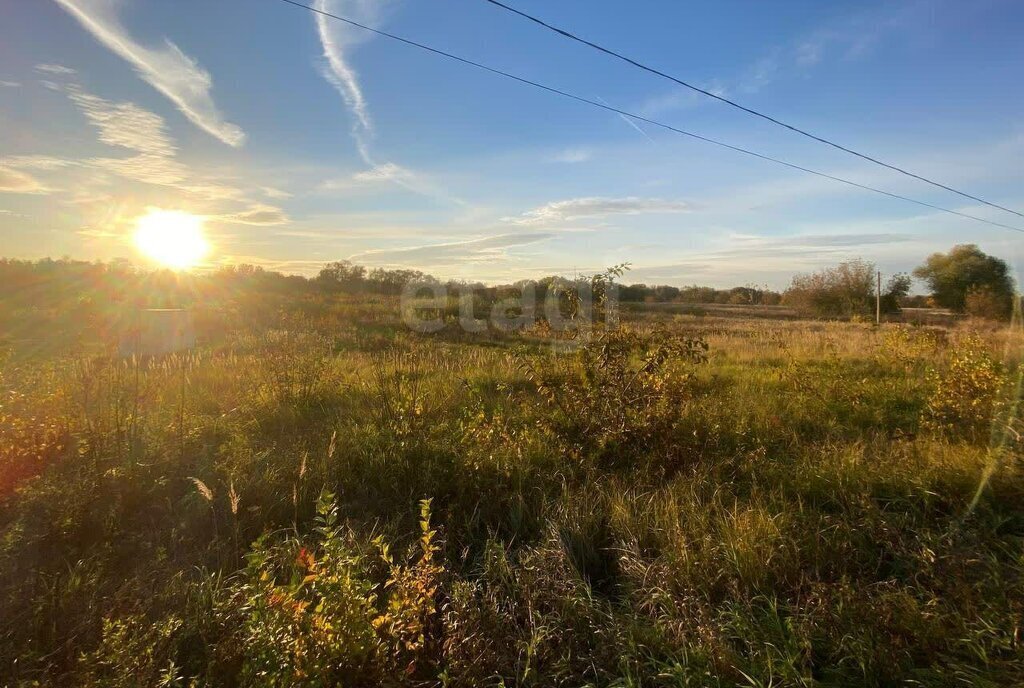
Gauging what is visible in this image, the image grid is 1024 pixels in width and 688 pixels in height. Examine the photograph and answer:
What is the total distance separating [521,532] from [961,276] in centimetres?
4312

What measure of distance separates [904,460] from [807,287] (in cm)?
4291

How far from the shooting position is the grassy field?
7.30ft

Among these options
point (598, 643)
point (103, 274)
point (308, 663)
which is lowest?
point (598, 643)

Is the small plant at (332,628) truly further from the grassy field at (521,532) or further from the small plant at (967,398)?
A: the small plant at (967,398)

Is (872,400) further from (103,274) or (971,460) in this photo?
(103,274)

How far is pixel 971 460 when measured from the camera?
13.2 feet

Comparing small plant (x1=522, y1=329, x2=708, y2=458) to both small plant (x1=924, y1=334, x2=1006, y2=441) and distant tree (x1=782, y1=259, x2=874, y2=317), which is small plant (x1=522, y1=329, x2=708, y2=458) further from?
distant tree (x1=782, y1=259, x2=874, y2=317)

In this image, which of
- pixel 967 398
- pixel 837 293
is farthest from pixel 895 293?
pixel 967 398

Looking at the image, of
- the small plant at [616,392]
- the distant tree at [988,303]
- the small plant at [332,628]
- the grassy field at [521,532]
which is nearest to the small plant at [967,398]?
the grassy field at [521,532]

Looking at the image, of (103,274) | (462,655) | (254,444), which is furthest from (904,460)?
(103,274)

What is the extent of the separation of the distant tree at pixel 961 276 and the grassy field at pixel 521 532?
118 feet

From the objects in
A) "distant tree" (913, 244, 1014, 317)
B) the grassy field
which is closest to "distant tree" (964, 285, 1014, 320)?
"distant tree" (913, 244, 1014, 317)

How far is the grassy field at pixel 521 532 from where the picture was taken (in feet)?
7.30

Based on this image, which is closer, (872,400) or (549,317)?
(549,317)
